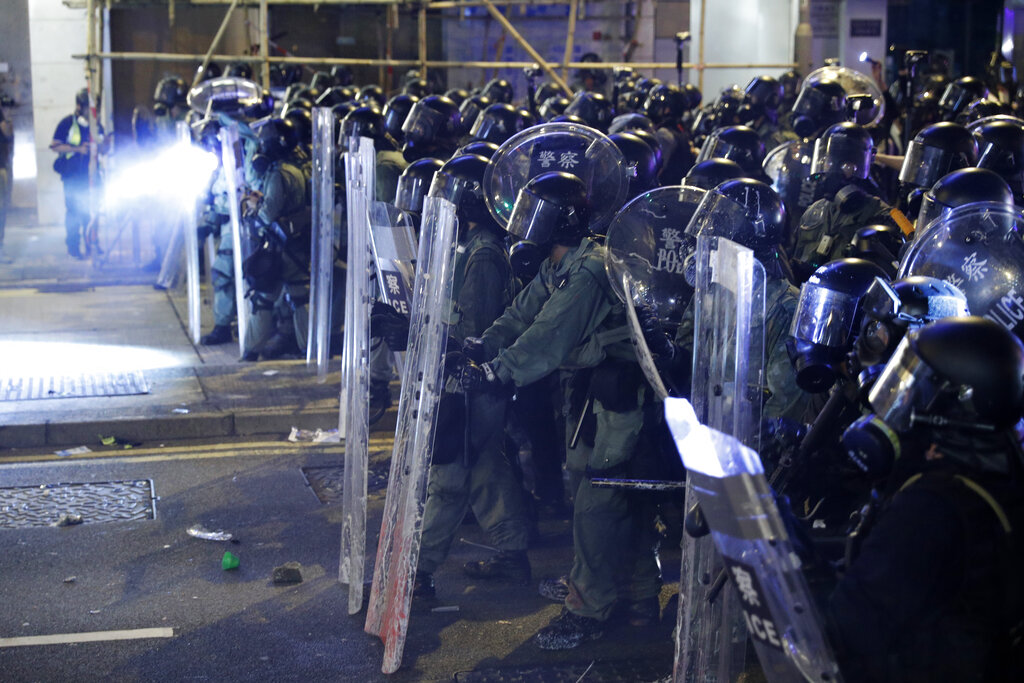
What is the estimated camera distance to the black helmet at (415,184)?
20.9ft

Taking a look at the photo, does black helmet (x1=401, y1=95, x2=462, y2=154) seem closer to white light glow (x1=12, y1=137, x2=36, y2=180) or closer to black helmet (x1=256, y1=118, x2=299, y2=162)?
black helmet (x1=256, y1=118, x2=299, y2=162)

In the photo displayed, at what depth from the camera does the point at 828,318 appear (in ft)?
11.3

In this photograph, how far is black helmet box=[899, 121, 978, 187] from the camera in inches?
245

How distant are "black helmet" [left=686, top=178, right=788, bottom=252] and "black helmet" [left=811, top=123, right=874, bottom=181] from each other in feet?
8.51

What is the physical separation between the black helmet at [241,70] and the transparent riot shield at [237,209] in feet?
20.2

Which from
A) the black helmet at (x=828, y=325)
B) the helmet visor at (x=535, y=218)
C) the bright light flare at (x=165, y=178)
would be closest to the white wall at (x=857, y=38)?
the bright light flare at (x=165, y=178)

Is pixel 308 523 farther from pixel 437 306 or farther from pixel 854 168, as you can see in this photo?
pixel 854 168

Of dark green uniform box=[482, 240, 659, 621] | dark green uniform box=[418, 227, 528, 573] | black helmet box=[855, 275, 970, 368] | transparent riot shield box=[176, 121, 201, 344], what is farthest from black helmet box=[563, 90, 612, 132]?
black helmet box=[855, 275, 970, 368]

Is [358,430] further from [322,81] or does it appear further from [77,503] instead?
[322,81]

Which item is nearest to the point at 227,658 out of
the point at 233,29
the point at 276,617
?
the point at 276,617

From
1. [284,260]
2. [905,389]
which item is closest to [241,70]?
[284,260]

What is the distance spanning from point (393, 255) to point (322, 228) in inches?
131

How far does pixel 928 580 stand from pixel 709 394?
1190 millimetres

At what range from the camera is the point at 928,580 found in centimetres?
240
